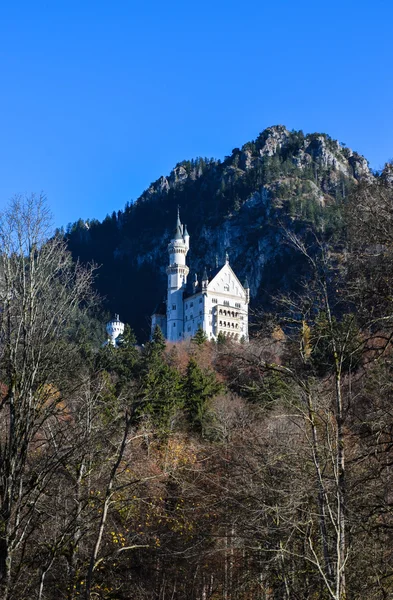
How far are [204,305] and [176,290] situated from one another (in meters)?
11.9

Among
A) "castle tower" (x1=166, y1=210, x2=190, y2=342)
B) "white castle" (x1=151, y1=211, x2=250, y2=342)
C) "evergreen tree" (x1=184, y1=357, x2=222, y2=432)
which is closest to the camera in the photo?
"evergreen tree" (x1=184, y1=357, x2=222, y2=432)

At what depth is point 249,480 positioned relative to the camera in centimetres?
1508

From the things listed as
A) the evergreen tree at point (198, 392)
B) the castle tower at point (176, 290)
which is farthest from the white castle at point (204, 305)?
the evergreen tree at point (198, 392)

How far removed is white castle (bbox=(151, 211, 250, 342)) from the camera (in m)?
114

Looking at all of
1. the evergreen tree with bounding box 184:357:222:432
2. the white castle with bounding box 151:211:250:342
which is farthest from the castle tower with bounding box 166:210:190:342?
the evergreen tree with bounding box 184:357:222:432

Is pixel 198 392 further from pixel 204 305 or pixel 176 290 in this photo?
pixel 176 290

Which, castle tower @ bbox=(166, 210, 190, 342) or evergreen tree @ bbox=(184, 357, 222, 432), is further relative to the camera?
castle tower @ bbox=(166, 210, 190, 342)

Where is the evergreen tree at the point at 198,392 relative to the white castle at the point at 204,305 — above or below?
below

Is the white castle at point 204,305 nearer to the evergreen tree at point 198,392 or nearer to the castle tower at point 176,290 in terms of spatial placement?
the castle tower at point 176,290

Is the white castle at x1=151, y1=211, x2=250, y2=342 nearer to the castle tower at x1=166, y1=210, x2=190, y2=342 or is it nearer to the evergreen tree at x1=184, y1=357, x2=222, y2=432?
the castle tower at x1=166, y1=210, x2=190, y2=342

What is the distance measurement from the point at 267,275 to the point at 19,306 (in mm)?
157427

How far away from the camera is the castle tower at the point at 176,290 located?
121000mm

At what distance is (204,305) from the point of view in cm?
11469

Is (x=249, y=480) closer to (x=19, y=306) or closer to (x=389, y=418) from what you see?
(x=389, y=418)
